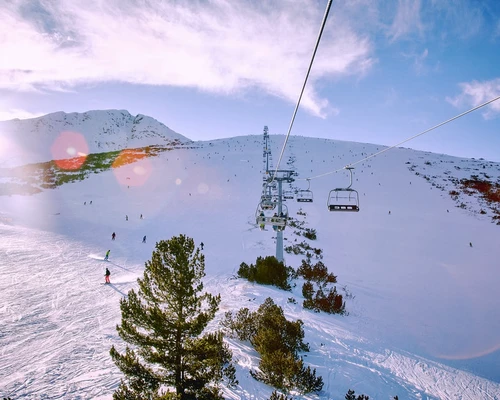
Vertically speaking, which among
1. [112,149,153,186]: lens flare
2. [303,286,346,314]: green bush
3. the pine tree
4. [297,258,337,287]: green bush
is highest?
[112,149,153,186]: lens flare

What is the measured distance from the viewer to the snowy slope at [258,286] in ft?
28.6

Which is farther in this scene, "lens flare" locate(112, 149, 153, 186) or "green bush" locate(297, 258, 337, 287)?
"lens flare" locate(112, 149, 153, 186)

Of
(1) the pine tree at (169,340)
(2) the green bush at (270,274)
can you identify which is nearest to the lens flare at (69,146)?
(2) the green bush at (270,274)

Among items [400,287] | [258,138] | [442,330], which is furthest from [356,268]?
[258,138]

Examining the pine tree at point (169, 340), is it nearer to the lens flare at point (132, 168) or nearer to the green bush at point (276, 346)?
the green bush at point (276, 346)

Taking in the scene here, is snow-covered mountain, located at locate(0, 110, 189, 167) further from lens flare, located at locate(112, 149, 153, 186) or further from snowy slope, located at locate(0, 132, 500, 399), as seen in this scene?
snowy slope, located at locate(0, 132, 500, 399)

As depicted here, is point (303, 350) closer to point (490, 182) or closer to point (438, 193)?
point (438, 193)

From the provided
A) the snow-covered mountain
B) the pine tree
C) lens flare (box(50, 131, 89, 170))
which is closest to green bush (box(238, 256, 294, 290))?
the pine tree

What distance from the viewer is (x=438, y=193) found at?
144 ft

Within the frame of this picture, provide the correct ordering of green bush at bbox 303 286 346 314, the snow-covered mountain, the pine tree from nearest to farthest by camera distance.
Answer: the pine tree → green bush at bbox 303 286 346 314 → the snow-covered mountain

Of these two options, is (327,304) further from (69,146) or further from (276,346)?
(69,146)

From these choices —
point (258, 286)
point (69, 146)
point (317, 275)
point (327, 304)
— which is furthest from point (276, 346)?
point (69, 146)

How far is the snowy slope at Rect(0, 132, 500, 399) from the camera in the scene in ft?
28.6

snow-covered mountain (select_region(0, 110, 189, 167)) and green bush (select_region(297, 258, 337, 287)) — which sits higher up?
snow-covered mountain (select_region(0, 110, 189, 167))
